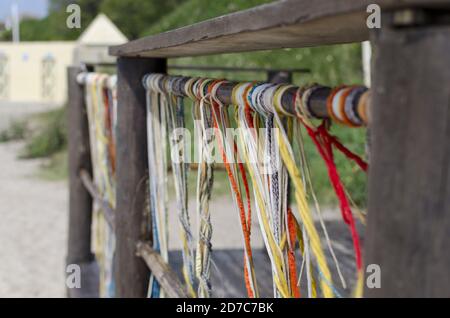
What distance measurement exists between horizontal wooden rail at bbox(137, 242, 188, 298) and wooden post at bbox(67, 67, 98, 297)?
1.66m

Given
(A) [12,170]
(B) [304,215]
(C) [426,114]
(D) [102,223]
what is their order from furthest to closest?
1. (A) [12,170]
2. (D) [102,223]
3. (B) [304,215]
4. (C) [426,114]

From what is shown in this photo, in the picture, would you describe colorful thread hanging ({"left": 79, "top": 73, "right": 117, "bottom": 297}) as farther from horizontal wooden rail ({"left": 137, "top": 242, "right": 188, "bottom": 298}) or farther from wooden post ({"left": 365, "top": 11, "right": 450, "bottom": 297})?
wooden post ({"left": 365, "top": 11, "right": 450, "bottom": 297})

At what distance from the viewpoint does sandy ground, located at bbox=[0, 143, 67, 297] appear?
526 cm

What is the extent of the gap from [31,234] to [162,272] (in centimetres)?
509

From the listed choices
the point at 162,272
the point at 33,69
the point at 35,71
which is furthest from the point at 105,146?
the point at 33,69

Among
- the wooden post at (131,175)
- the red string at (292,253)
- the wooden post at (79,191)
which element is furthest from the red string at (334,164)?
the wooden post at (79,191)

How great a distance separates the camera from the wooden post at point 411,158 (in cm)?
67

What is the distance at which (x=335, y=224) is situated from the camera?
538 cm

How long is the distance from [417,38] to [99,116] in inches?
103

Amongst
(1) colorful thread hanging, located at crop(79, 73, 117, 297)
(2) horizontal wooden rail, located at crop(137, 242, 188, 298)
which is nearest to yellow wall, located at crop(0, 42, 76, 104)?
(1) colorful thread hanging, located at crop(79, 73, 117, 297)

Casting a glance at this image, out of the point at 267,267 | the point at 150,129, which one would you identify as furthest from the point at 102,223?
the point at 150,129

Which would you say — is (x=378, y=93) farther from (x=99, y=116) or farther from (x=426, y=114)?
(x=99, y=116)

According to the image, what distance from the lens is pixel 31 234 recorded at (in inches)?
268

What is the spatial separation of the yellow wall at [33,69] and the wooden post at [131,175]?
21.1 meters
